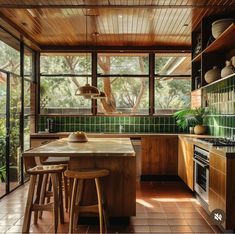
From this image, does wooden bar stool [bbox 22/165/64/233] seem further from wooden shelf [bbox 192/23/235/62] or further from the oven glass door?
wooden shelf [bbox 192/23/235/62]

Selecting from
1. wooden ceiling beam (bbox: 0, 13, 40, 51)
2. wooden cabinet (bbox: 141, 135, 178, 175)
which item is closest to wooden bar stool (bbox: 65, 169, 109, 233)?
wooden ceiling beam (bbox: 0, 13, 40, 51)

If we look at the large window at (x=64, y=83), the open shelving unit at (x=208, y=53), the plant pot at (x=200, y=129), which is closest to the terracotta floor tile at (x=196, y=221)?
the plant pot at (x=200, y=129)

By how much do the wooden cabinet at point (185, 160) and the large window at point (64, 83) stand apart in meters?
2.27

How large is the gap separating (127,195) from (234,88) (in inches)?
89.7

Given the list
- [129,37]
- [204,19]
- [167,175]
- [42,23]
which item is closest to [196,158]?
[167,175]

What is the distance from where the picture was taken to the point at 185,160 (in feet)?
17.3

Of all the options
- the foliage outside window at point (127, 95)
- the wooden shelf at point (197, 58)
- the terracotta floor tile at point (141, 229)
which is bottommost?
the terracotta floor tile at point (141, 229)

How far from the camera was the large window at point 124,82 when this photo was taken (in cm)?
682

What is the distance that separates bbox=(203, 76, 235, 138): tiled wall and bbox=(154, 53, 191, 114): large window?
1.10 metres

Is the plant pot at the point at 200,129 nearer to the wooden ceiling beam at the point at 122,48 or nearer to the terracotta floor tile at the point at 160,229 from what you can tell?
the wooden ceiling beam at the point at 122,48

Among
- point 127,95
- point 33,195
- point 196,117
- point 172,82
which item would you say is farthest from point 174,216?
point 172,82

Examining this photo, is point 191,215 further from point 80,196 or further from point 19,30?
point 19,30

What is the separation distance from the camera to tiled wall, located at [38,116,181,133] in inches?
268

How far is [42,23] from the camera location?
512 centimetres
